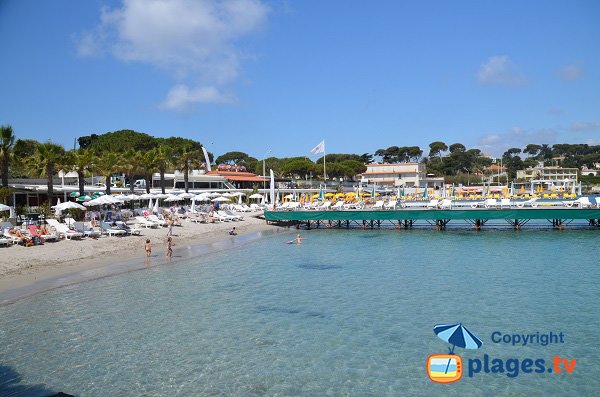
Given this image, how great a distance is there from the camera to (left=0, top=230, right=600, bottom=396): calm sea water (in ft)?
32.5

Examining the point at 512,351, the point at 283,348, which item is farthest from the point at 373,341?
the point at 512,351

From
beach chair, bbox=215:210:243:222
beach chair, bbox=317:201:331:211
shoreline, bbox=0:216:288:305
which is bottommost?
shoreline, bbox=0:216:288:305

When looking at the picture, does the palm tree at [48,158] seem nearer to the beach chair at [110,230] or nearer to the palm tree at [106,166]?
the palm tree at [106,166]

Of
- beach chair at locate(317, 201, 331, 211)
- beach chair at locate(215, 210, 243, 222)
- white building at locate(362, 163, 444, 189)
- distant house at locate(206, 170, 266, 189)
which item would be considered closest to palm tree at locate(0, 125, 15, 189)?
beach chair at locate(215, 210, 243, 222)

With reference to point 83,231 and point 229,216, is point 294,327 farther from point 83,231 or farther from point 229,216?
point 229,216

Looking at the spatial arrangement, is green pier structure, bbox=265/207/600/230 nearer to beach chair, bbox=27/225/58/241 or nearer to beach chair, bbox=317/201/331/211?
beach chair, bbox=317/201/331/211

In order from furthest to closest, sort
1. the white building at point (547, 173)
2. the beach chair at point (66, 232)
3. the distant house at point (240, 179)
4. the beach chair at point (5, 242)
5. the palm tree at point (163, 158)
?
the white building at point (547, 173) < the distant house at point (240, 179) < the palm tree at point (163, 158) < the beach chair at point (66, 232) < the beach chair at point (5, 242)

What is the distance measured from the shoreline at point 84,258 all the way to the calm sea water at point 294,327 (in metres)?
1.01

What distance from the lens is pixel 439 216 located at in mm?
38938

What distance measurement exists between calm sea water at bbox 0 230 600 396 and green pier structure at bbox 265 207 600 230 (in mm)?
13305

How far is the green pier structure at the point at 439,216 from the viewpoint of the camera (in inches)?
1449

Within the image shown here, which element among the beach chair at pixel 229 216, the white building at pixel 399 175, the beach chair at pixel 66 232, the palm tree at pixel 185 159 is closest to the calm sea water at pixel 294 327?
the beach chair at pixel 66 232

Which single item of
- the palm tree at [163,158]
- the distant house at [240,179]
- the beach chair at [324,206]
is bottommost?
the beach chair at [324,206]

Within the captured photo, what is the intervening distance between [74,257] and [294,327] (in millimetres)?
13935
